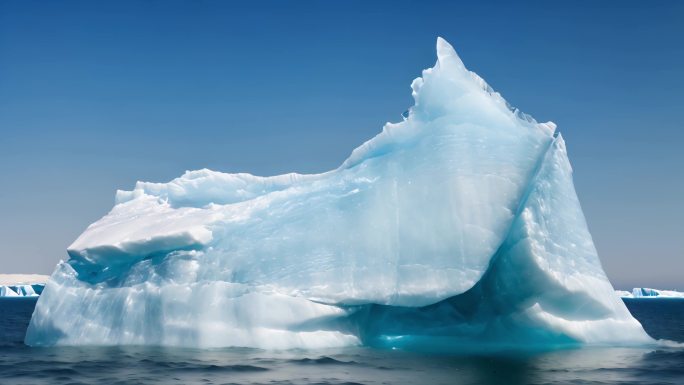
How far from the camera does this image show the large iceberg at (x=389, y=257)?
14.4 metres

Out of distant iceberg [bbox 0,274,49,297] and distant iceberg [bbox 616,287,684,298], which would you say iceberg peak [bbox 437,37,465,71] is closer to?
distant iceberg [bbox 616,287,684,298]

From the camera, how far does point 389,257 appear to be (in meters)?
14.7

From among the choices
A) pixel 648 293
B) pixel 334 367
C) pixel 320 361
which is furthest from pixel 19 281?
pixel 334 367

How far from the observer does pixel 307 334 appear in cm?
1450

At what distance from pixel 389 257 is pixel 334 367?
3528 mm

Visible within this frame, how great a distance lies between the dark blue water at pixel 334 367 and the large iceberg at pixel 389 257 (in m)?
0.83

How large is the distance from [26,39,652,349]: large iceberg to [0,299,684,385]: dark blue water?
83 centimetres

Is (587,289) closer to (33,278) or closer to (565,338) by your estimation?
(565,338)

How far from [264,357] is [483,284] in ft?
18.2

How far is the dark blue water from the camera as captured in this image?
10.5 meters

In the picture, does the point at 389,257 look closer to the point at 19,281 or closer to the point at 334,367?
the point at 334,367

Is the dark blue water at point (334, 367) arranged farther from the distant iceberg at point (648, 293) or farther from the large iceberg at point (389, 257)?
the distant iceberg at point (648, 293)

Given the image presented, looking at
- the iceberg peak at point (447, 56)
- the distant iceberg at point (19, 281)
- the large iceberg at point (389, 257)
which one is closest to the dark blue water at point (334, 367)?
the large iceberg at point (389, 257)

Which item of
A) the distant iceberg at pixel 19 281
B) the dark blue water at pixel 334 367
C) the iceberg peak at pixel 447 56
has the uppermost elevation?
the distant iceberg at pixel 19 281
